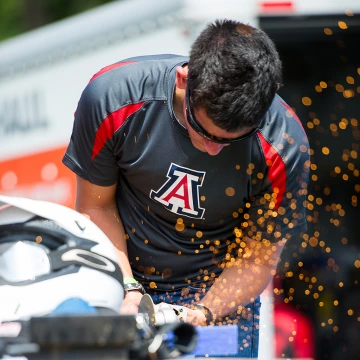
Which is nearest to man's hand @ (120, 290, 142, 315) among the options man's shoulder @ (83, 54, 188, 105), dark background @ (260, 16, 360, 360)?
man's shoulder @ (83, 54, 188, 105)

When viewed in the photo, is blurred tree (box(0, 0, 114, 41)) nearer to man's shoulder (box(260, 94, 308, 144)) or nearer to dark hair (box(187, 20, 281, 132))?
man's shoulder (box(260, 94, 308, 144))

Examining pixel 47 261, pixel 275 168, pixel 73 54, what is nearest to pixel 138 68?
pixel 275 168

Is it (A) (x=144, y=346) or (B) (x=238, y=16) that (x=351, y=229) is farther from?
(A) (x=144, y=346)

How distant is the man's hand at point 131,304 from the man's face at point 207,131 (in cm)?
56

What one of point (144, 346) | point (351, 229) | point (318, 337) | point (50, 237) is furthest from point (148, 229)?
point (351, 229)

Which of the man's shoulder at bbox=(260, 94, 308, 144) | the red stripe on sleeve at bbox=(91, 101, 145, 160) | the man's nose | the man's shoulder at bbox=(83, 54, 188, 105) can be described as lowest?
the man's shoulder at bbox=(260, 94, 308, 144)

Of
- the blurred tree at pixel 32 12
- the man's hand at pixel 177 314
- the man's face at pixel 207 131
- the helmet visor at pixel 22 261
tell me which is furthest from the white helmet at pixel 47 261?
the blurred tree at pixel 32 12

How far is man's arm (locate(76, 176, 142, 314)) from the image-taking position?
A: 10.9 feet

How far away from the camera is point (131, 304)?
270cm

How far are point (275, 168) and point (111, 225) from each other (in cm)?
71

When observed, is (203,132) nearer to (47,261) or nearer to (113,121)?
(113,121)

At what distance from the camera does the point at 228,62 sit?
8.77ft

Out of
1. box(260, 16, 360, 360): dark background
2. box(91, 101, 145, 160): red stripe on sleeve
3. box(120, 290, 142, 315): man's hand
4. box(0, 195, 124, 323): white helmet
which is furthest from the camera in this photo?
box(260, 16, 360, 360): dark background

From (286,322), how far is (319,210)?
1289mm
